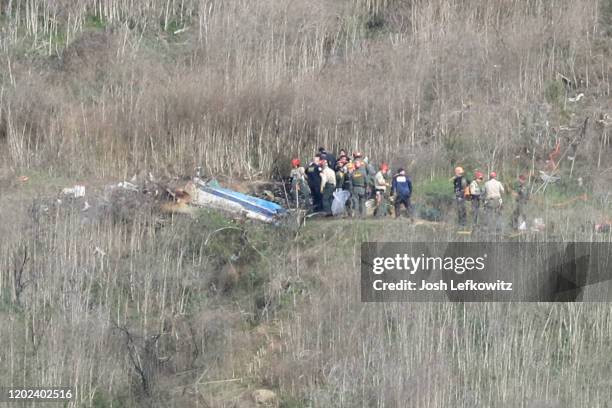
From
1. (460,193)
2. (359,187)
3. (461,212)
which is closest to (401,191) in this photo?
(359,187)

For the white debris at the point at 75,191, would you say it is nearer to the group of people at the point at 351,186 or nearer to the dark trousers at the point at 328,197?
the group of people at the point at 351,186

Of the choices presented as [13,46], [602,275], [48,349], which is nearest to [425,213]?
[602,275]

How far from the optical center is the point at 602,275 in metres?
23.4

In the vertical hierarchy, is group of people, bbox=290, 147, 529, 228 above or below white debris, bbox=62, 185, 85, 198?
above

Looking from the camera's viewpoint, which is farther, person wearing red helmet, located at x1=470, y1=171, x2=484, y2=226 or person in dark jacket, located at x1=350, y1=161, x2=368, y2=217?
person in dark jacket, located at x1=350, y1=161, x2=368, y2=217

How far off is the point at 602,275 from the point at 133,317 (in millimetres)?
6468

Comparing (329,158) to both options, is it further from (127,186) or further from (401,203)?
(127,186)

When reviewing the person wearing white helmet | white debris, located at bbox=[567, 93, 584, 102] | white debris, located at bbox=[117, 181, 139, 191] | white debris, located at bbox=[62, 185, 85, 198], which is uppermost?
white debris, located at bbox=[567, 93, 584, 102]

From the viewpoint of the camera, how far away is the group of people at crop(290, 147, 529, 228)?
25078mm

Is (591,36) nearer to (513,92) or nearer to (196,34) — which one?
(513,92)

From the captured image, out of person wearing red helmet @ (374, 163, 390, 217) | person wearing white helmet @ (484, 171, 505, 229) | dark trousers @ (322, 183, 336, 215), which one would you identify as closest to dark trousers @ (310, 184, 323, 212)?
dark trousers @ (322, 183, 336, 215)

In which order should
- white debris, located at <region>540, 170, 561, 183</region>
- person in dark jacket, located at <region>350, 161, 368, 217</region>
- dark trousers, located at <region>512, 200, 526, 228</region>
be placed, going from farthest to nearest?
white debris, located at <region>540, 170, 561, 183</region>, person in dark jacket, located at <region>350, 161, 368, 217</region>, dark trousers, located at <region>512, 200, 526, 228</region>

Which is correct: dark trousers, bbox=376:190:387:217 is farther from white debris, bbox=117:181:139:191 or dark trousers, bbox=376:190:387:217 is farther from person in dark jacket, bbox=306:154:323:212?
white debris, bbox=117:181:139:191

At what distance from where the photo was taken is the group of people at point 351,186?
83.6ft
